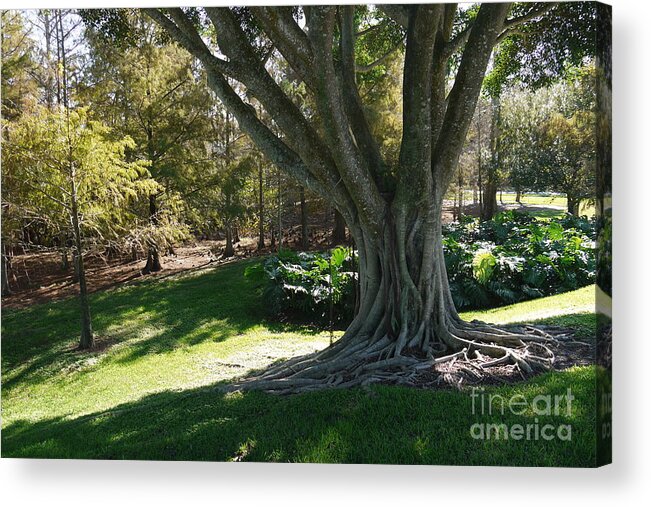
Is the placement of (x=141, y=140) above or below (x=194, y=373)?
above

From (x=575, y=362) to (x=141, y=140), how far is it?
5.53m

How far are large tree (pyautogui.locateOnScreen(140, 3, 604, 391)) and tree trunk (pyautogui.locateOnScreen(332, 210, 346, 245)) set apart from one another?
262mm

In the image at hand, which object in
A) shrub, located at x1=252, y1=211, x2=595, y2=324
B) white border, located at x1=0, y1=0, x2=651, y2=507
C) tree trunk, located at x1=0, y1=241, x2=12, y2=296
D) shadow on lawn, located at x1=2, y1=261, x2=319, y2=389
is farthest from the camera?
shrub, located at x1=252, y1=211, x2=595, y2=324

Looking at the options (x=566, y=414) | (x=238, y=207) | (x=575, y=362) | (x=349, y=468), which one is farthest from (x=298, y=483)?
→ (x=238, y=207)

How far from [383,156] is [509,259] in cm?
214

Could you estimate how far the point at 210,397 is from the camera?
201 inches

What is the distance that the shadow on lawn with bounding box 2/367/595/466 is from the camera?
14.4 feet

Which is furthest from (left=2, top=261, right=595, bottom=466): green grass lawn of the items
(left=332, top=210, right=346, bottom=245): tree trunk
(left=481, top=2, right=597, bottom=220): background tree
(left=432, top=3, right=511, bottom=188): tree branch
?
(left=432, top=3, right=511, bottom=188): tree branch

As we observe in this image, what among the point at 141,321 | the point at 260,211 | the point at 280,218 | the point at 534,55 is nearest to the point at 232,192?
the point at 260,211

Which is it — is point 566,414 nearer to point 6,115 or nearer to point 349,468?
point 349,468

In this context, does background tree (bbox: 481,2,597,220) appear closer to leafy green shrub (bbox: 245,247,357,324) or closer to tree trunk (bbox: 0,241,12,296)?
leafy green shrub (bbox: 245,247,357,324)

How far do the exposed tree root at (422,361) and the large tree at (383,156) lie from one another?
0.05ft

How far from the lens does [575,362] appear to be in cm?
471

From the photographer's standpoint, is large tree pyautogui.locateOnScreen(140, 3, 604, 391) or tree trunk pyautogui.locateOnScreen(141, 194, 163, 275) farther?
tree trunk pyautogui.locateOnScreen(141, 194, 163, 275)
